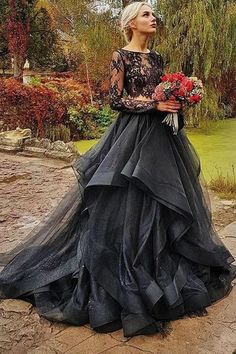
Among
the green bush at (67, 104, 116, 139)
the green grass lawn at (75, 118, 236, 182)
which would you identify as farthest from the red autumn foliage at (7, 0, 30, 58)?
the green grass lawn at (75, 118, 236, 182)

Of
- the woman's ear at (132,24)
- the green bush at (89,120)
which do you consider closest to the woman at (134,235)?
the woman's ear at (132,24)

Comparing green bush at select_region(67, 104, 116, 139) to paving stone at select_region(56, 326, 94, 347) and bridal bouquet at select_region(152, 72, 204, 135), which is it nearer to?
bridal bouquet at select_region(152, 72, 204, 135)

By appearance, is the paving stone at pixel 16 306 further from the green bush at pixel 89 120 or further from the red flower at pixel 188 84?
the green bush at pixel 89 120

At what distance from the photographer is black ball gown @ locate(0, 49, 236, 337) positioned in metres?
2.24

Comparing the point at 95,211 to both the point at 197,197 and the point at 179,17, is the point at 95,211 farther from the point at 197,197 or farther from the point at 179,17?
the point at 179,17

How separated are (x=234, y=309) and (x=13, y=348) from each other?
3.93 ft

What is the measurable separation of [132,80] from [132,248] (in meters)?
0.92

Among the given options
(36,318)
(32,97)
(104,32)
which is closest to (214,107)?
(104,32)

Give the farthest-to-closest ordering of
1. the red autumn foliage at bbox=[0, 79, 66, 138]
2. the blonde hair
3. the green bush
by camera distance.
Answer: the green bush < the red autumn foliage at bbox=[0, 79, 66, 138] < the blonde hair

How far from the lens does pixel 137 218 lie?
2326mm

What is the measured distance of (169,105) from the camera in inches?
90.4

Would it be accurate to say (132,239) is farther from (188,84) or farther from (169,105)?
(188,84)

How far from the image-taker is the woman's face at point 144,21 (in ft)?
7.86

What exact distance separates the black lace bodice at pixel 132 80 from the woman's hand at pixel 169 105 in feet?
0.25
